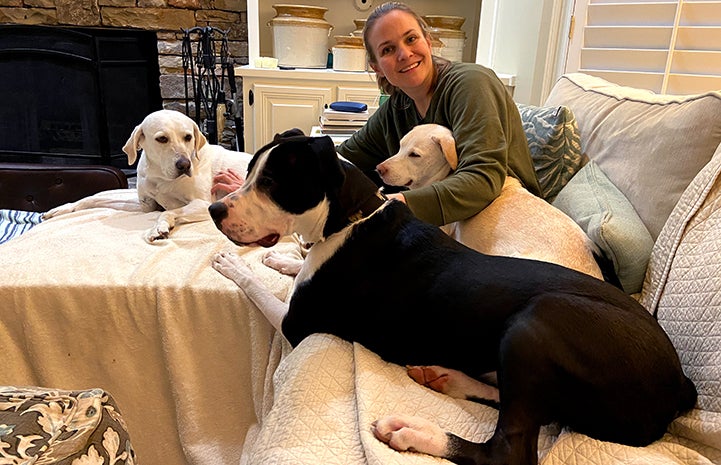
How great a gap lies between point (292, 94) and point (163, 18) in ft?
4.37

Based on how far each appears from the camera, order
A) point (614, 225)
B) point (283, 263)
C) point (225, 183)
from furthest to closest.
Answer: point (225, 183), point (283, 263), point (614, 225)

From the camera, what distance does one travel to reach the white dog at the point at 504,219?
1.44 m

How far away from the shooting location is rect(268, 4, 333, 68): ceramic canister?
3.40 meters

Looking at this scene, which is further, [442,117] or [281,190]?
[442,117]

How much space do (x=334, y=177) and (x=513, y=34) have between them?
8.54ft

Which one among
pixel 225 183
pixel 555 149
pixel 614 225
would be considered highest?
pixel 555 149

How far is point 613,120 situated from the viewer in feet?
5.81

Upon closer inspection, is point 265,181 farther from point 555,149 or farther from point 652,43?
point 652,43

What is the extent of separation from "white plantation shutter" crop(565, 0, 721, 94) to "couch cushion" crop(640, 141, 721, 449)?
114 centimetres

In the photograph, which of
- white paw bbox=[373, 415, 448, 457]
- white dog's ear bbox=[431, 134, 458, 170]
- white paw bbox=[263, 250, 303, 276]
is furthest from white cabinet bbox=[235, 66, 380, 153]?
white paw bbox=[373, 415, 448, 457]

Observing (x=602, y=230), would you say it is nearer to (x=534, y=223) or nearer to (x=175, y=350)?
(x=534, y=223)

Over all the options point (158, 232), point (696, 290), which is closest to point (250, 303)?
point (158, 232)

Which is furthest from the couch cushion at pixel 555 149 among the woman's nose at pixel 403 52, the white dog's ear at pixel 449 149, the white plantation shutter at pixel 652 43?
the white plantation shutter at pixel 652 43

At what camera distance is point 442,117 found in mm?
1858
